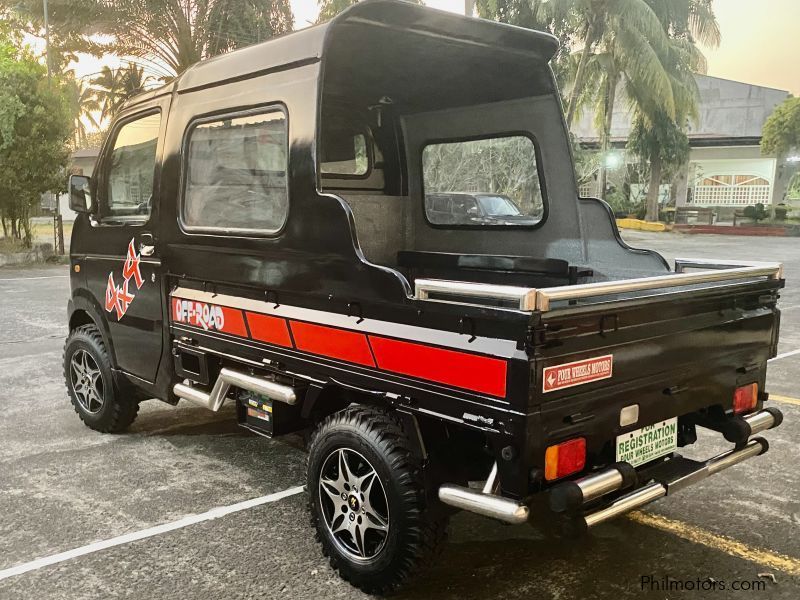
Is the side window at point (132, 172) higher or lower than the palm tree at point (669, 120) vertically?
lower

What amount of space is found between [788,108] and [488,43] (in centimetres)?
3278

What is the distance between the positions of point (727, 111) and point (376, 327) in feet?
145

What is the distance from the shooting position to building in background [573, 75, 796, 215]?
34969mm

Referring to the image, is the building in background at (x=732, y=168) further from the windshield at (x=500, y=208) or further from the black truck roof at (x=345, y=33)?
the black truck roof at (x=345, y=33)

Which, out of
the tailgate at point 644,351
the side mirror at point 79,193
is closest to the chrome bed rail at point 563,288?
the tailgate at point 644,351

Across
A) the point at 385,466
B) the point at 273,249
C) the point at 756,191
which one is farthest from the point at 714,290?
the point at 756,191

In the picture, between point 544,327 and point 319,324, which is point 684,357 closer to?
point 544,327

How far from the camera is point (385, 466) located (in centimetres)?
Answer: 279

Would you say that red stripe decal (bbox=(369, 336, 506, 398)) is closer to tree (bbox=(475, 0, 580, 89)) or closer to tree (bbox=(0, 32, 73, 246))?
tree (bbox=(0, 32, 73, 246))

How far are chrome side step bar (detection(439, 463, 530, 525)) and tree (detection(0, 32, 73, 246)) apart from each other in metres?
16.4

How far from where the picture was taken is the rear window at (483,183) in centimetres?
441

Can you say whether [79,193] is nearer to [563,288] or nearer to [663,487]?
[563,288]

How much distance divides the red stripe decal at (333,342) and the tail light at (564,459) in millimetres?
802

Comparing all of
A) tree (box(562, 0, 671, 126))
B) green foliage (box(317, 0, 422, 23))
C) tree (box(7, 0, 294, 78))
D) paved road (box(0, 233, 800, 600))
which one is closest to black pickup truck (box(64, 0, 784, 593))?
paved road (box(0, 233, 800, 600))
